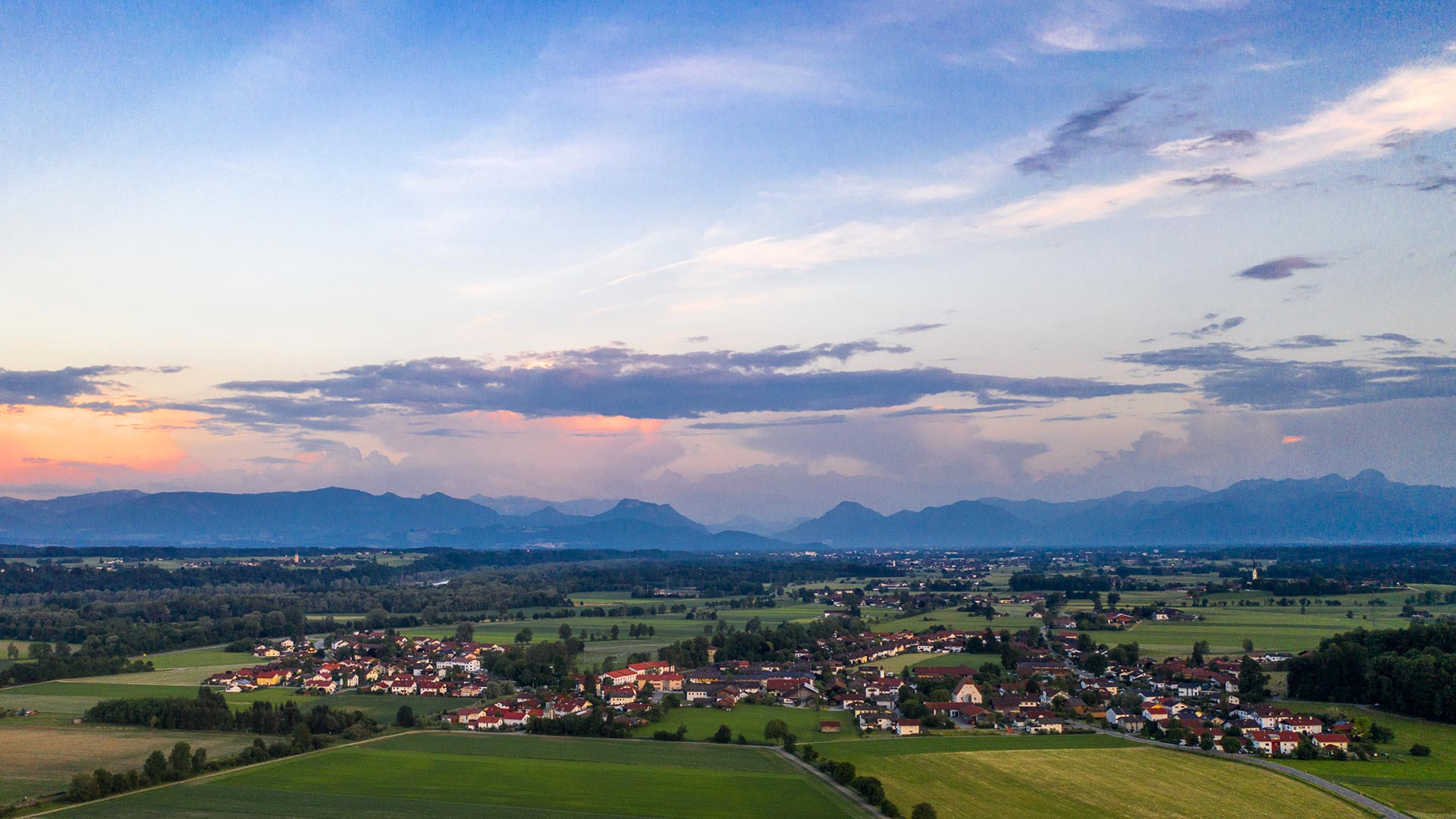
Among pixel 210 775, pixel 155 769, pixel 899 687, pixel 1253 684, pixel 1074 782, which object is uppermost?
pixel 1253 684

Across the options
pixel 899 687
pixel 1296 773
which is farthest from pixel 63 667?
pixel 1296 773

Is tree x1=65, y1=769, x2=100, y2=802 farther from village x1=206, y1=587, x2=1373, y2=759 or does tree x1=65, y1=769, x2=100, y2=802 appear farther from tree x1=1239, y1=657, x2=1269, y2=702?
tree x1=1239, y1=657, x2=1269, y2=702

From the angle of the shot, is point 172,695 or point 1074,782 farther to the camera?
point 172,695

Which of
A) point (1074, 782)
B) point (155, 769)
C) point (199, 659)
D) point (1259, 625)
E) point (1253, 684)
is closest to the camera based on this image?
point (1074, 782)

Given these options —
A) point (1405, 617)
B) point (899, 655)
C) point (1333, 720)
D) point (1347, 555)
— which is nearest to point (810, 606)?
point (899, 655)

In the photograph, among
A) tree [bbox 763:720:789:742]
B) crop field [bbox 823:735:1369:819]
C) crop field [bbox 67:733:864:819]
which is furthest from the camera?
tree [bbox 763:720:789:742]

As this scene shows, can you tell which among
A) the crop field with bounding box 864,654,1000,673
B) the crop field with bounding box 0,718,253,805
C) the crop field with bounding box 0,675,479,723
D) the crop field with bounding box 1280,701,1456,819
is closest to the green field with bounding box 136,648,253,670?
the crop field with bounding box 0,675,479,723

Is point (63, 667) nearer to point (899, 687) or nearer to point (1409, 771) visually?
point (899, 687)
